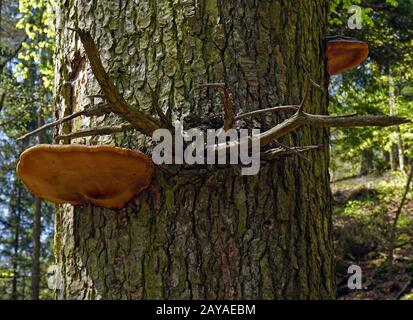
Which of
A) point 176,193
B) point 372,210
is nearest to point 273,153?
point 176,193

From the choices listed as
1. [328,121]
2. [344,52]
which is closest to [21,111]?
[344,52]

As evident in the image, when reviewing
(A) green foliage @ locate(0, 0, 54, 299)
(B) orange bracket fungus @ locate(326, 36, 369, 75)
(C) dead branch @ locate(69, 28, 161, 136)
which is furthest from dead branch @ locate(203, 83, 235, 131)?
(A) green foliage @ locate(0, 0, 54, 299)

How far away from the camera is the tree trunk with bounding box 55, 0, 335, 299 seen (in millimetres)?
1644

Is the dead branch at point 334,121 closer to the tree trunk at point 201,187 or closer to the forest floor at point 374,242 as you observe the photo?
the tree trunk at point 201,187

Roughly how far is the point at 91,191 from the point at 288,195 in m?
0.69

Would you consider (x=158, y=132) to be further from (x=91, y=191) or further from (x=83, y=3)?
(x=83, y=3)

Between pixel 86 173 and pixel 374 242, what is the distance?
33.8 feet

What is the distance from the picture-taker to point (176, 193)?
168 cm

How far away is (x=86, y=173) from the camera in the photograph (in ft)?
5.30

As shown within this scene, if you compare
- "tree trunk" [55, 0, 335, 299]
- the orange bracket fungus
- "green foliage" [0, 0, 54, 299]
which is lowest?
"tree trunk" [55, 0, 335, 299]

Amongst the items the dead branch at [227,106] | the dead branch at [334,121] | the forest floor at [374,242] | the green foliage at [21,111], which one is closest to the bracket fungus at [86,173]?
the dead branch at [227,106]

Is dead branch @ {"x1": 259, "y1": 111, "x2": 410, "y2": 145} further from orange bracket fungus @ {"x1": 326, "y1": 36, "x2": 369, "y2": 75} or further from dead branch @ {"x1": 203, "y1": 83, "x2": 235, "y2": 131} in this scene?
orange bracket fungus @ {"x1": 326, "y1": 36, "x2": 369, "y2": 75}

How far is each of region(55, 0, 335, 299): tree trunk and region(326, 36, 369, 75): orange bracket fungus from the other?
1.36 feet

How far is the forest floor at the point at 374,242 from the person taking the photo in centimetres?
912
